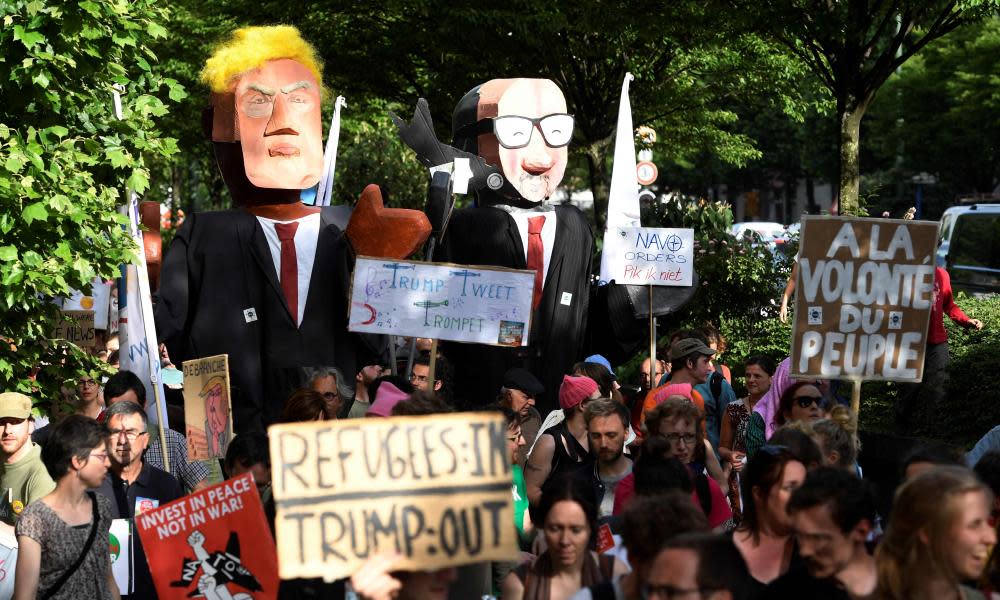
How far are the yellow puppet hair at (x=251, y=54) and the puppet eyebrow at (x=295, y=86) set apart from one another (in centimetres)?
18

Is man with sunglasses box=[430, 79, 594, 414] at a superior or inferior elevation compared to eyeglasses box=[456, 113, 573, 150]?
inferior

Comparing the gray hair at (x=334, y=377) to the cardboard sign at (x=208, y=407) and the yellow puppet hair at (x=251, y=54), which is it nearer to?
the cardboard sign at (x=208, y=407)

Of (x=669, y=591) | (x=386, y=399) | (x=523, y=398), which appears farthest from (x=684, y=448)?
(x=669, y=591)

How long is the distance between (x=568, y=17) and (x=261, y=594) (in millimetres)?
13474

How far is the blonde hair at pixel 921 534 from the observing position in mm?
4027

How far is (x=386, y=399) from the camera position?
716 centimetres

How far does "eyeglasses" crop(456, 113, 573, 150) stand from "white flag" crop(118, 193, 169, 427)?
2461 mm

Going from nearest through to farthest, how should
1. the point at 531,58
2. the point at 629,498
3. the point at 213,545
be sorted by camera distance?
the point at 213,545, the point at 629,498, the point at 531,58

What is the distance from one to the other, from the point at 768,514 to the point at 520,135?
5.42 metres

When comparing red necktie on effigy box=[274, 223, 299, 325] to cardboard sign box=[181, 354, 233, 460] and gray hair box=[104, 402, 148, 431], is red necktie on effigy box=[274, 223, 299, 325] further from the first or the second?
gray hair box=[104, 402, 148, 431]

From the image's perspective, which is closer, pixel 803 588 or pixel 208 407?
pixel 803 588

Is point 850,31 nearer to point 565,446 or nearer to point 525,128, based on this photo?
point 525,128

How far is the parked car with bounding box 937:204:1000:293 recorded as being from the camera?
1983 centimetres

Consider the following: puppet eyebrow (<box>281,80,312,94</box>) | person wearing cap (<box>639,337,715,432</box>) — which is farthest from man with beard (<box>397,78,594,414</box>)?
person wearing cap (<box>639,337,715,432</box>)
